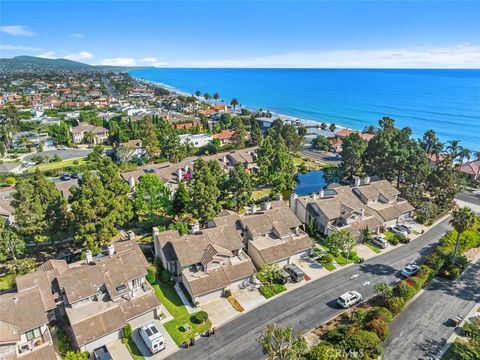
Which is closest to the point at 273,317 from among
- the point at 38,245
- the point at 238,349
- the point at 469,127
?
the point at 238,349

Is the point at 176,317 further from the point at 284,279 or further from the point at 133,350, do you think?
the point at 284,279

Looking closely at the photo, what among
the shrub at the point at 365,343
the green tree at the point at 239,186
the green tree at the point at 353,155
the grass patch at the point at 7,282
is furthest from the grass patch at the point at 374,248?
the grass patch at the point at 7,282

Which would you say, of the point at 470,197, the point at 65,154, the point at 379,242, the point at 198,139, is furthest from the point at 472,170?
the point at 65,154

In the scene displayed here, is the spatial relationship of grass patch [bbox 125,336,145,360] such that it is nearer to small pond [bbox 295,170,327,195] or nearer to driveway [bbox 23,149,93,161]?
small pond [bbox 295,170,327,195]

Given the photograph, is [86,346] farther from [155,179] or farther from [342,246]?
[342,246]

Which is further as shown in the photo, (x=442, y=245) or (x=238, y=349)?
(x=442, y=245)

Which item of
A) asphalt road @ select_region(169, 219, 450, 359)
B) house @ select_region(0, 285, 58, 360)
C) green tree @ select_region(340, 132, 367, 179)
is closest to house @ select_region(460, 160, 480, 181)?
green tree @ select_region(340, 132, 367, 179)

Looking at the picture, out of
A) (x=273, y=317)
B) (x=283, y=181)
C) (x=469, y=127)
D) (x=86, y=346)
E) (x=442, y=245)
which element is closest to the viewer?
(x=86, y=346)
